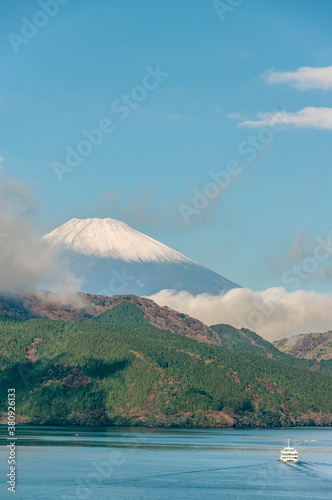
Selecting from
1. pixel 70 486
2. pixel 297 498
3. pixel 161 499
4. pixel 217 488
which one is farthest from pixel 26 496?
pixel 297 498

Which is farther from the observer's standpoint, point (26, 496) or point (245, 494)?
point (245, 494)

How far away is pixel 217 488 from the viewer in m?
195

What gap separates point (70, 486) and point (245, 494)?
45199mm

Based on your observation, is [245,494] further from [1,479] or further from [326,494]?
[1,479]

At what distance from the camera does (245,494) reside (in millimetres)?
186625

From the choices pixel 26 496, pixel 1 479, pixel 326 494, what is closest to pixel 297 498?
pixel 326 494

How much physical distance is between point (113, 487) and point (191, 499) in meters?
24.8

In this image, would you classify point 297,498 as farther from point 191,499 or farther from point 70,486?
point 70,486

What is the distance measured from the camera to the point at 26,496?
17500 centimetres

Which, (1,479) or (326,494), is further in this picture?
(1,479)

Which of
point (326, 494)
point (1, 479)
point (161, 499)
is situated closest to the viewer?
point (161, 499)

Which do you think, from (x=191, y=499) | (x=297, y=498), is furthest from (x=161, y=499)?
(x=297, y=498)

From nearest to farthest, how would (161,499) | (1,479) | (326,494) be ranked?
(161,499), (326,494), (1,479)

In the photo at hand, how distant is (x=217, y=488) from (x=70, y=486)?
3881 cm
